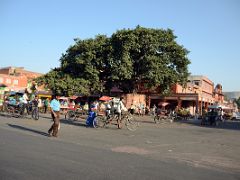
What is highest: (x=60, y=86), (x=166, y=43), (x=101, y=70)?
(x=166, y=43)

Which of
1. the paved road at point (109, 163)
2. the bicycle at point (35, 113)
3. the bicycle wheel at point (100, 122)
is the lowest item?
the paved road at point (109, 163)

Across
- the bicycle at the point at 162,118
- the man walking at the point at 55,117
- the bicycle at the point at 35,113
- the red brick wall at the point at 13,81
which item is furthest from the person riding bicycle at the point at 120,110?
the red brick wall at the point at 13,81

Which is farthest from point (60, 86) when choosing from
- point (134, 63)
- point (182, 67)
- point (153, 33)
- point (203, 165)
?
point (203, 165)

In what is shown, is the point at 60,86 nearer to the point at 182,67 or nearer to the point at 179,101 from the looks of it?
the point at 182,67

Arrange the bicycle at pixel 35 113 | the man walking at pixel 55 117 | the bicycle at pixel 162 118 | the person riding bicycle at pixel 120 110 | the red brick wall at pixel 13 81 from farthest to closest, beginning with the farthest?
the red brick wall at pixel 13 81 < the bicycle at pixel 162 118 < the bicycle at pixel 35 113 < the person riding bicycle at pixel 120 110 < the man walking at pixel 55 117

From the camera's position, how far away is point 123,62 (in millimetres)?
39281

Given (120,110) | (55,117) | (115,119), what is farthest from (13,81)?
(55,117)

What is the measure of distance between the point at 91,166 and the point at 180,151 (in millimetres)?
4755

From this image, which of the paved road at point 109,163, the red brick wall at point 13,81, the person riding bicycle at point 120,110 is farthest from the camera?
the red brick wall at point 13,81

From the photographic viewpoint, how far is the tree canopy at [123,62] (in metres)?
39.4

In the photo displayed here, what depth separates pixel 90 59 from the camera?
134ft

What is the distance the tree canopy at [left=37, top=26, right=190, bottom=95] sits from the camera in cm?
3941

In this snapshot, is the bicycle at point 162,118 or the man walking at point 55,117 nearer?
the man walking at point 55,117

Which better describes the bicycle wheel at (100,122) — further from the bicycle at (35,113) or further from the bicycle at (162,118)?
the bicycle at (162,118)
